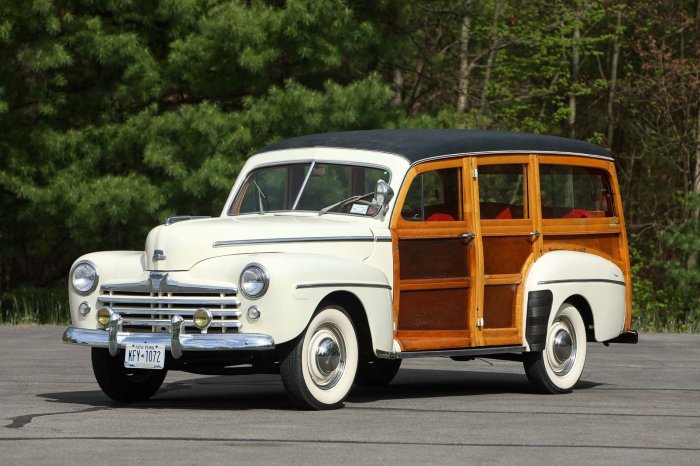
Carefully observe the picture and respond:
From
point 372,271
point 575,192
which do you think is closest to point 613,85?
point 575,192

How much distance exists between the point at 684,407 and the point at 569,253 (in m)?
2.07

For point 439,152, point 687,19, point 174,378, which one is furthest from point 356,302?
point 687,19

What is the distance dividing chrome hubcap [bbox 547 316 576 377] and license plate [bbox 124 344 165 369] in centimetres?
363

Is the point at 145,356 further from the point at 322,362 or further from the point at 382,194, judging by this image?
the point at 382,194

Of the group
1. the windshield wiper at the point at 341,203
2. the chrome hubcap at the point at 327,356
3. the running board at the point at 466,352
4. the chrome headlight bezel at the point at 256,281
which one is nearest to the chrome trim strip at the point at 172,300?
the chrome headlight bezel at the point at 256,281

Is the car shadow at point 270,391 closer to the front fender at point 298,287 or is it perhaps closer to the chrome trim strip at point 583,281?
the front fender at point 298,287

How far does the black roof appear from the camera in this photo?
11.5m

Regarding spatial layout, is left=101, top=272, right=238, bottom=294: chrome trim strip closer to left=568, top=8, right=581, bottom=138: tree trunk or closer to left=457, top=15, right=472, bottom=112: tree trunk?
left=457, top=15, right=472, bottom=112: tree trunk

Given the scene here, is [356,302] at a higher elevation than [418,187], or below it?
below

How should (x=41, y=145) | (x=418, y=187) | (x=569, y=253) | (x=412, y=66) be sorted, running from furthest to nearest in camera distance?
(x=412, y=66)
(x=41, y=145)
(x=569, y=253)
(x=418, y=187)

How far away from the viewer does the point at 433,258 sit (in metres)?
11.3

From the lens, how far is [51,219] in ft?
88.3

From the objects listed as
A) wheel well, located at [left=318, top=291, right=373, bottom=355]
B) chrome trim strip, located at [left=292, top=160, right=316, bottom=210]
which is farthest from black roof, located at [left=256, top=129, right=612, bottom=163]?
wheel well, located at [left=318, top=291, right=373, bottom=355]

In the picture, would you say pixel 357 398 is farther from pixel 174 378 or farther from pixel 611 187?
pixel 611 187
